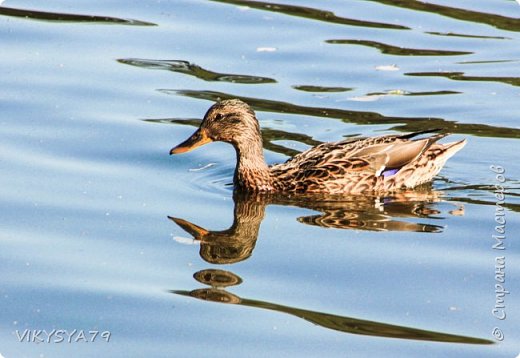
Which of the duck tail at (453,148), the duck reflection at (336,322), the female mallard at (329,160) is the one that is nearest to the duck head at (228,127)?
the female mallard at (329,160)

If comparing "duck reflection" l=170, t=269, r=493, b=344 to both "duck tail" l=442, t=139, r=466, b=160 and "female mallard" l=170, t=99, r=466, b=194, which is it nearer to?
"female mallard" l=170, t=99, r=466, b=194

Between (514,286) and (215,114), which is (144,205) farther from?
(514,286)

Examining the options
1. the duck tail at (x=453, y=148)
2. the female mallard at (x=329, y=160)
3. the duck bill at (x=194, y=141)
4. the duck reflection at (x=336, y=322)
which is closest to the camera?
the duck reflection at (x=336, y=322)

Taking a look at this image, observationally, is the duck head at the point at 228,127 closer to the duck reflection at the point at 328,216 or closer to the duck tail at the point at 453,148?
the duck reflection at the point at 328,216

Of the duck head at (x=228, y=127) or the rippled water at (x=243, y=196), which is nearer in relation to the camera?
the rippled water at (x=243, y=196)

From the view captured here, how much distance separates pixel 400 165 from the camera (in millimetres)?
13375

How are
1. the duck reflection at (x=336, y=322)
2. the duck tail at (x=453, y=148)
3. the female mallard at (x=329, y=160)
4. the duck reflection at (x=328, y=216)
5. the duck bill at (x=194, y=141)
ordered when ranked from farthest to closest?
the duck tail at (x=453, y=148), the duck bill at (x=194, y=141), the female mallard at (x=329, y=160), the duck reflection at (x=328, y=216), the duck reflection at (x=336, y=322)

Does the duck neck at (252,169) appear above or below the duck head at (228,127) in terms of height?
below

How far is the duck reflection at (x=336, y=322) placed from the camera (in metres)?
9.03

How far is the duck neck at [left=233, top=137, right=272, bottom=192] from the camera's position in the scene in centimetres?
1323

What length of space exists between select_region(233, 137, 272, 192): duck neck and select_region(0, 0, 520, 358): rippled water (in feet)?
0.81

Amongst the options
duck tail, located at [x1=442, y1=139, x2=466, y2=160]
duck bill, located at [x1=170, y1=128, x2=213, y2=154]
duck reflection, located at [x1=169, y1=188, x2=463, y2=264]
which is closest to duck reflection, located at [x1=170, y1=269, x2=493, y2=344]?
duck reflection, located at [x1=169, y1=188, x2=463, y2=264]

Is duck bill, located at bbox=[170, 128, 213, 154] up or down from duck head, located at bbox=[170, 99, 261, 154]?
down

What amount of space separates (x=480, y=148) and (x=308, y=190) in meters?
2.16
